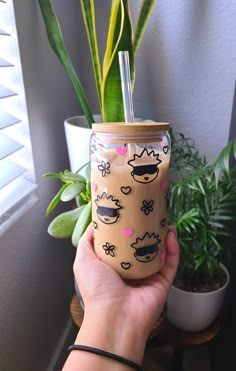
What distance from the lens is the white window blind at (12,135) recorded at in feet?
1.99

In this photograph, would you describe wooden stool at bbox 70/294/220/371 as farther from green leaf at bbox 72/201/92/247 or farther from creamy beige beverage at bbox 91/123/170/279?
creamy beige beverage at bbox 91/123/170/279

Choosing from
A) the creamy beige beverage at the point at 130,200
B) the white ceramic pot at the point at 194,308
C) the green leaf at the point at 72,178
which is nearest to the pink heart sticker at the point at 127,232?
the creamy beige beverage at the point at 130,200

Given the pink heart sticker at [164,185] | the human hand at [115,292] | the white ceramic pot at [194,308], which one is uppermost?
the pink heart sticker at [164,185]

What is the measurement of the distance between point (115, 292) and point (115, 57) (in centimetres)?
46

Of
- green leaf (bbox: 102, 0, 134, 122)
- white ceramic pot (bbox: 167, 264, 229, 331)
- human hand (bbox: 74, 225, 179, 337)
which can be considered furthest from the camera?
white ceramic pot (bbox: 167, 264, 229, 331)

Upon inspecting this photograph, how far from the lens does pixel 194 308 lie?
2.35 ft

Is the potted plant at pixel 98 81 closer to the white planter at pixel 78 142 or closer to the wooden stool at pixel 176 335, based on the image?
the white planter at pixel 78 142

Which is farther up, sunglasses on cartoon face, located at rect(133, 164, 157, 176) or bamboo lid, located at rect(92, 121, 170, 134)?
bamboo lid, located at rect(92, 121, 170, 134)

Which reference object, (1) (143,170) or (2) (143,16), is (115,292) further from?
(2) (143,16)

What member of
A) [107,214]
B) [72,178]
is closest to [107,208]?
[107,214]

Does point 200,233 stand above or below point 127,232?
below

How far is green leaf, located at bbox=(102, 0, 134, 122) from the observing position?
0.58 m

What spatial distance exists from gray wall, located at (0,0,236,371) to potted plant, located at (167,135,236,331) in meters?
0.14

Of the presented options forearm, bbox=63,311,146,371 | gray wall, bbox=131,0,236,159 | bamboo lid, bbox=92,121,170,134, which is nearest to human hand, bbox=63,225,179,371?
forearm, bbox=63,311,146,371
